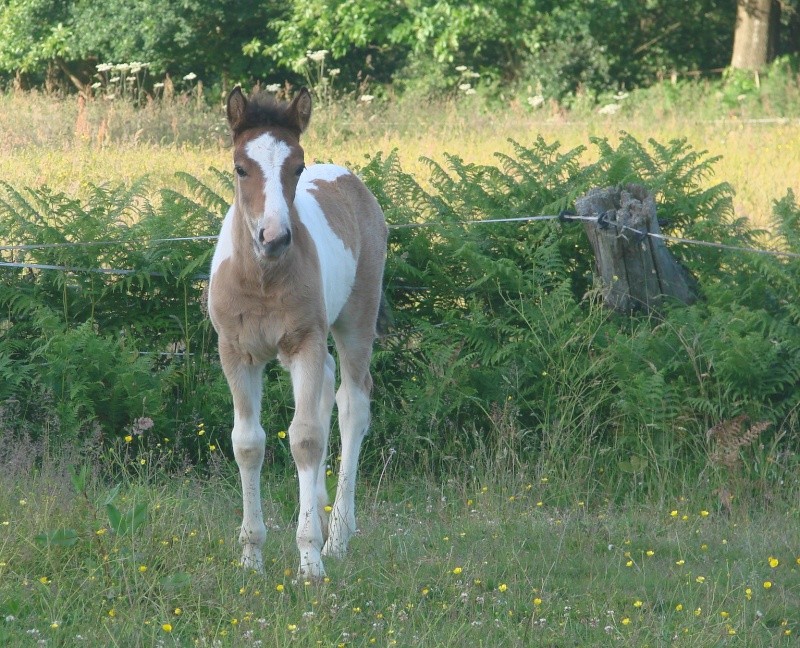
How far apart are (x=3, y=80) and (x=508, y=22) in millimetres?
12628

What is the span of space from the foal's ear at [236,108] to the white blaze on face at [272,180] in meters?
0.18

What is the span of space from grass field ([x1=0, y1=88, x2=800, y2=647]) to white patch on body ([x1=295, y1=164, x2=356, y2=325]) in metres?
1.16

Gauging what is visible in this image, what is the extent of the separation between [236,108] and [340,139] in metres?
11.0

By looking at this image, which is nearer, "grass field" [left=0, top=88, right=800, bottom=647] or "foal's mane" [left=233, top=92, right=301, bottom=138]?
"grass field" [left=0, top=88, right=800, bottom=647]

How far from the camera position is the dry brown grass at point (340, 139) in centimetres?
1224

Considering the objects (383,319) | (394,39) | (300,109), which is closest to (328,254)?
(300,109)

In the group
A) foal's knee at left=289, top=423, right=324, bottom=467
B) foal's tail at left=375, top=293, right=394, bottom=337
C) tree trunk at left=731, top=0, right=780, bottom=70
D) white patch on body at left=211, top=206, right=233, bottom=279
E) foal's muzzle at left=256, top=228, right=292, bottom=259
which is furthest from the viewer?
tree trunk at left=731, top=0, right=780, bottom=70

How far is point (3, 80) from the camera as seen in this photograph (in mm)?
27641

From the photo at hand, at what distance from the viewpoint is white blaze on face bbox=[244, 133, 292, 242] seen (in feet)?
14.5

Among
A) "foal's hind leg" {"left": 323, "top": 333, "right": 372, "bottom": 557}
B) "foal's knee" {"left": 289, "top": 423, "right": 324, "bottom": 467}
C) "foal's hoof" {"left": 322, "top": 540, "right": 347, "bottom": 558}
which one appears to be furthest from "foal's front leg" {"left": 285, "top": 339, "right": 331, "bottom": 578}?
"foal's hind leg" {"left": 323, "top": 333, "right": 372, "bottom": 557}

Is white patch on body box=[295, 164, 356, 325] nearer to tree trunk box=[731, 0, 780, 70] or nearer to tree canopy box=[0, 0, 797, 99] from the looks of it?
tree canopy box=[0, 0, 797, 99]

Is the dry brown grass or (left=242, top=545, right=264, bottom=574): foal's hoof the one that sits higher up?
the dry brown grass

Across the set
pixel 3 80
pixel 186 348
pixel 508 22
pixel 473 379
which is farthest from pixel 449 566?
pixel 3 80

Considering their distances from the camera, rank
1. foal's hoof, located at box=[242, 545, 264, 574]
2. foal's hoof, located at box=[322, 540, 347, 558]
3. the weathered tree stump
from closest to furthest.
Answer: foal's hoof, located at box=[242, 545, 264, 574], foal's hoof, located at box=[322, 540, 347, 558], the weathered tree stump
